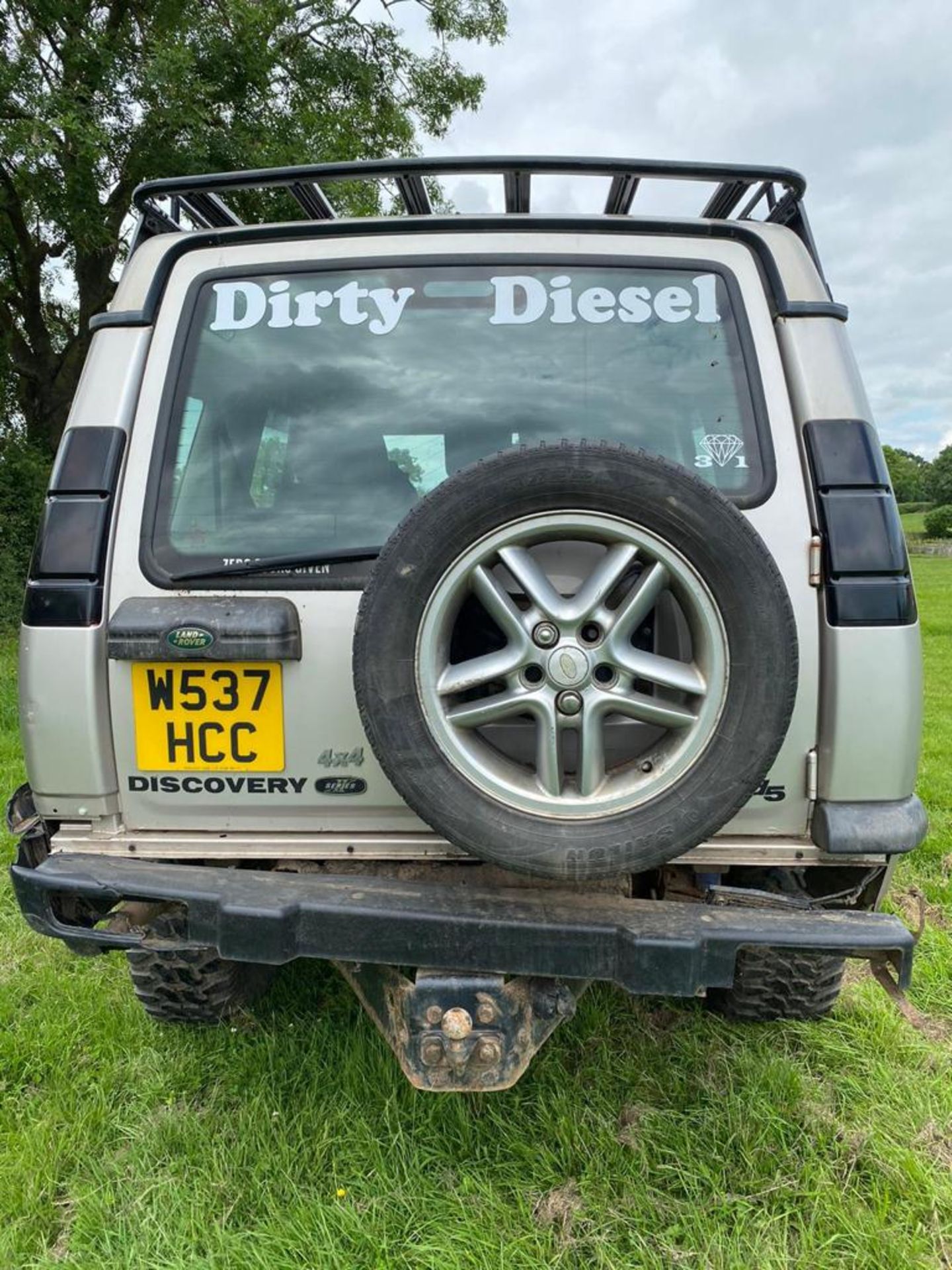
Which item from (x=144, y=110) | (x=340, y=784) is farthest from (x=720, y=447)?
(x=144, y=110)

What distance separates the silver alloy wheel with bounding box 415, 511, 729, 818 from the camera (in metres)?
1.58

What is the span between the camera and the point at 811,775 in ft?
5.90

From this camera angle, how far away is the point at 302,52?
35.9 feet

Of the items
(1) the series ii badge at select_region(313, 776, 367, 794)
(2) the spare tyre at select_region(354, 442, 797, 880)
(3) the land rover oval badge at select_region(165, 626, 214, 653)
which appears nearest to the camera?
(2) the spare tyre at select_region(354, 442, 797, 880)

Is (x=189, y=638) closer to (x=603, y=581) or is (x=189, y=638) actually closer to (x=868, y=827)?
(x=603, y=581)

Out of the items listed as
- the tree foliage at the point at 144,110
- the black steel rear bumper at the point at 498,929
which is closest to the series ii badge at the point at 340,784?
the black steel rear bumper at the point at 498,929

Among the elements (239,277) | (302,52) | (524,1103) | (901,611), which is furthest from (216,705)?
(302,52)

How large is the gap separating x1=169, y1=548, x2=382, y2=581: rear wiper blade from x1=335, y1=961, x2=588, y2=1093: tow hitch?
0.92 meters

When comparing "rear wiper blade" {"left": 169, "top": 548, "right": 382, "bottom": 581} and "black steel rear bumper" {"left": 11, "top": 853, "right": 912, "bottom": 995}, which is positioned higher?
"rear wiper blade" {"left": 169, "top": 548, "right": 382, "bottom": 581}

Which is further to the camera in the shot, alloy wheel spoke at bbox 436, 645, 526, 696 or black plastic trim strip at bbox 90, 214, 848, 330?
black plastic trim strip at bbox 90, 214, 848, 330

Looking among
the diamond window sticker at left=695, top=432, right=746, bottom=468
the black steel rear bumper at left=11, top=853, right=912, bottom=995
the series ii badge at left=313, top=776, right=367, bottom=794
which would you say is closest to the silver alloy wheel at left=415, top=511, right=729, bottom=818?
the black steel rear bumper at left=11, top=853, right=912, bottom=995

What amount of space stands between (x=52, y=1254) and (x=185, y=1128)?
37 cm

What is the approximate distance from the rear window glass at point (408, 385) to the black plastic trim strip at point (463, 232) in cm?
11

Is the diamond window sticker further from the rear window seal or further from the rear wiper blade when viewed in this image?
the rear wiper blade
